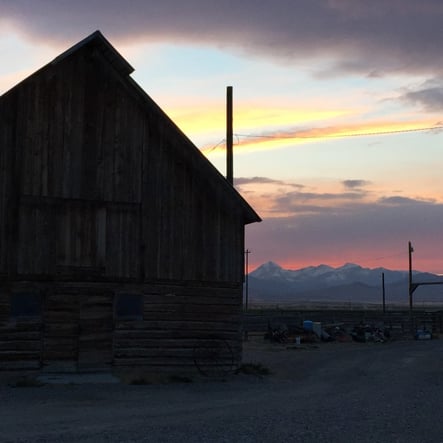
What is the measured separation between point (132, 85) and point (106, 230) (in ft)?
14.0

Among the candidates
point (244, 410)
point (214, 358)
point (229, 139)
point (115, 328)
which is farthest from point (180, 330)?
point (229, 139)

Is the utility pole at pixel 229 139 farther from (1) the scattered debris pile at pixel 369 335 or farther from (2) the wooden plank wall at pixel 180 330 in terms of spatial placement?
(1) the scattered debris pile at pixel 369 335

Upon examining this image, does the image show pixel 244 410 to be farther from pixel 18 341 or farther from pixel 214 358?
pixel 18 341

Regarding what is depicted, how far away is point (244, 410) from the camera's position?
50.1 feet

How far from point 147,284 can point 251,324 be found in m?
25.9

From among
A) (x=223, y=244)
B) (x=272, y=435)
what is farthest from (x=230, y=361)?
(x=272, y=435)

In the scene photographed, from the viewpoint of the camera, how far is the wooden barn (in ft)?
65.6

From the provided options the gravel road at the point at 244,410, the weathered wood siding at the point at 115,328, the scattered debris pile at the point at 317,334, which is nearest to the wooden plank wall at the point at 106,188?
the weathered wood siding at the point at 115,328

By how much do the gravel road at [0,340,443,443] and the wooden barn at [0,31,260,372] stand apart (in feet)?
5.54

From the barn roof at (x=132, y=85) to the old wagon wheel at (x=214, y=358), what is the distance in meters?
3.97

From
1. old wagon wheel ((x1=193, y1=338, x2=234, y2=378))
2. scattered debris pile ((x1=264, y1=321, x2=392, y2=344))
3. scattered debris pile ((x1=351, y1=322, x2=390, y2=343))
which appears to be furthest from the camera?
scattered debris pile ((x1=351, y1=322, x2=390, y2=343))

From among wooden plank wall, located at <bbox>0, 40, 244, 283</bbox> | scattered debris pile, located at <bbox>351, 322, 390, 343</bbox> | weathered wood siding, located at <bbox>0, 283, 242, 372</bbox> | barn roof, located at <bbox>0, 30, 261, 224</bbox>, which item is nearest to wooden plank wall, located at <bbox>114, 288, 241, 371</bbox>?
weathered wood siding, located at <bbox>0, 283, 242, 372</bbox>

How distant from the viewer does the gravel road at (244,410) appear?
40.6 feet

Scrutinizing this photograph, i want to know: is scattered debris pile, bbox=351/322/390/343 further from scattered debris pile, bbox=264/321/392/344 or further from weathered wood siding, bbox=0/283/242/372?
weathered wood siding, bbox=0/283/242/372
